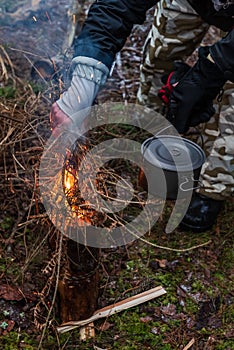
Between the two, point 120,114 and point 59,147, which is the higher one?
point 59,147

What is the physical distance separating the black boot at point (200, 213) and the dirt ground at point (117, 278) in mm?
60

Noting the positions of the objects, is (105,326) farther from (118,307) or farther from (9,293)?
(9,293)

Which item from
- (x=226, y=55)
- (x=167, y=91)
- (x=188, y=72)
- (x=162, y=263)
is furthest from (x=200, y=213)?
(x=226, y=55)

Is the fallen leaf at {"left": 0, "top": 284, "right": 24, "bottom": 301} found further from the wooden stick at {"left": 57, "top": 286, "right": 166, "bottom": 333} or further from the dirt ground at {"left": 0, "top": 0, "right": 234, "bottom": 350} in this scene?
the wooden stick at {"left": 57, "top": 286, "right": 166, "bottom": 333}

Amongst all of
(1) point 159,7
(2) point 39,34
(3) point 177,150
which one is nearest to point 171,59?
(1) point 159,7

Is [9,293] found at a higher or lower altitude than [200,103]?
lower

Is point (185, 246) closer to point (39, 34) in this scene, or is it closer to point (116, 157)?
point (116, 157)

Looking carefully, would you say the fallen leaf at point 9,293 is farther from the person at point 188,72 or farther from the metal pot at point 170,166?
the metal pot at point 170,166

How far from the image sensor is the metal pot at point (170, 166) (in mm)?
2840

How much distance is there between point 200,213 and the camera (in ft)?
10.1

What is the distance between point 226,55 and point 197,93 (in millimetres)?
271

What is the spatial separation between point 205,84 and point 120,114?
4.54 ft

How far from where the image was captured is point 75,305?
2395mm

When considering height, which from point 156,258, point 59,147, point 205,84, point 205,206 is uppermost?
point 205,84
